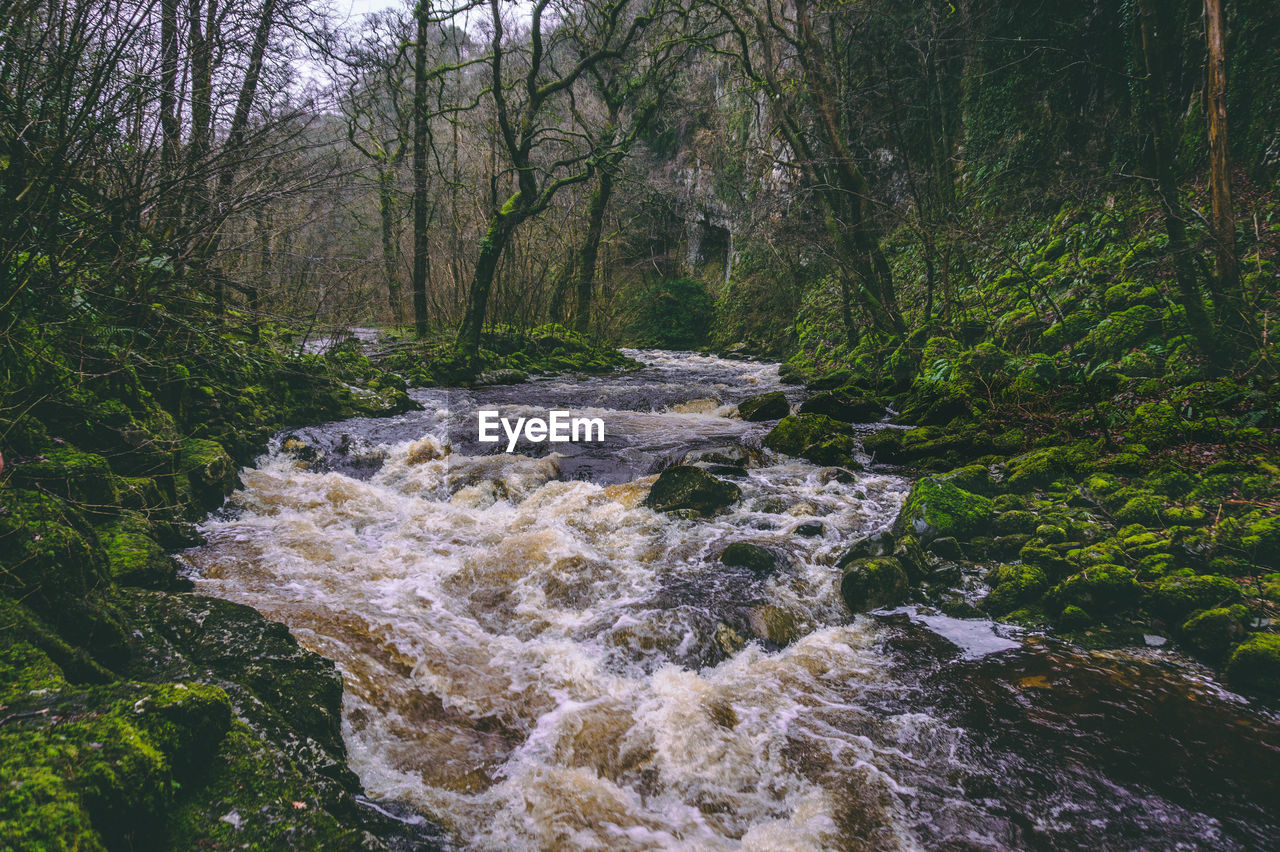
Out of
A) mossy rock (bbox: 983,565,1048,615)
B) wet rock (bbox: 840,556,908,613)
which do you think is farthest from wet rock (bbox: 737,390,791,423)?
mossy rock (bbox: 983,565,1048,615)

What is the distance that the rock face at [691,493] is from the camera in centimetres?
621

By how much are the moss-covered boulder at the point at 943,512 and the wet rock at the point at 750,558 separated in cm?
130

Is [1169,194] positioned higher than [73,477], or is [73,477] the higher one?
[1169,194]

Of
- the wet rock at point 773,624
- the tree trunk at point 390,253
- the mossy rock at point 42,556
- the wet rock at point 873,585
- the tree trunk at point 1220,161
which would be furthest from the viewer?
the tree trunk at point 390,253

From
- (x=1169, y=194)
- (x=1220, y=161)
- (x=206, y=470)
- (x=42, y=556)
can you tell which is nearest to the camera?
(x=42, y=556)

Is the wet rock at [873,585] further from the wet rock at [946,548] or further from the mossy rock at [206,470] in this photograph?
the mossy rock at [206,470]

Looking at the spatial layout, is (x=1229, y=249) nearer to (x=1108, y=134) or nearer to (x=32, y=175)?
(x=1108, y=134)

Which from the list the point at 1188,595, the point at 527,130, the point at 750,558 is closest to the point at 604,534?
the point at 750,558

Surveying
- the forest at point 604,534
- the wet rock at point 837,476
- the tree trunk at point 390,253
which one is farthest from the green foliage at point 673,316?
the wet rock at point 837,476

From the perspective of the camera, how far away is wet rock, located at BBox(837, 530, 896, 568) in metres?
4.84

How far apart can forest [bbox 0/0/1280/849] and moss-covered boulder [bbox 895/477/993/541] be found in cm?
4

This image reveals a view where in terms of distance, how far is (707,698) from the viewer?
135 inches

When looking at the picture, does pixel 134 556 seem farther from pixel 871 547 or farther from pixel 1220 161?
pixel 1220 161

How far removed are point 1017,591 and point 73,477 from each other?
6564 millimetres
